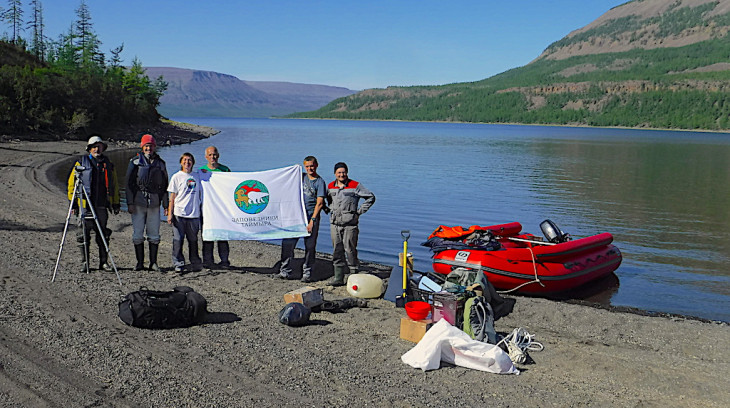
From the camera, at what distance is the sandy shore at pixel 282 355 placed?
5.78 meters

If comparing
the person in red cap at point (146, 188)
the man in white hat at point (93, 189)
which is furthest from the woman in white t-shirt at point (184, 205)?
the man in white hat at point (93, 189)

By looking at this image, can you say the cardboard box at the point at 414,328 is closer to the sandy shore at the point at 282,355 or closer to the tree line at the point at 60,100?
the sandy shore at the point at 282,355

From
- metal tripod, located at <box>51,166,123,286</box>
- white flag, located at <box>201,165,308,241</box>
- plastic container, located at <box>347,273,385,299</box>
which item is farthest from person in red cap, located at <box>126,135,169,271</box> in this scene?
plastic container, located at <box>347,273,385,299</box>

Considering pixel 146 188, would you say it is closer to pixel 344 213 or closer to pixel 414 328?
pixel 344 213

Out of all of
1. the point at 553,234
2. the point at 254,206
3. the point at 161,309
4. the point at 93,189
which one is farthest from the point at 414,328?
the point at 553,234

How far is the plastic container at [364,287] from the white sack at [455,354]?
8.84ft

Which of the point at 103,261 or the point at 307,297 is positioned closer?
the point at 307,297

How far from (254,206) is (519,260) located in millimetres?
4810

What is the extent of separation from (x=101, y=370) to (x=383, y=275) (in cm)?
627

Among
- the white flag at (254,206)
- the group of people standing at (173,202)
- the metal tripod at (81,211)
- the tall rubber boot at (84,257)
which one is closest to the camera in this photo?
the metal tripod at (81,211)

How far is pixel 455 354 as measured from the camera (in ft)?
22.1

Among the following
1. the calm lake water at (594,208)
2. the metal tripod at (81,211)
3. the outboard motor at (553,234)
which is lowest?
the calm lake water at (594,208)

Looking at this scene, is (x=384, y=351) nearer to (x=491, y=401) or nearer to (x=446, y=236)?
(x=491, y=401)

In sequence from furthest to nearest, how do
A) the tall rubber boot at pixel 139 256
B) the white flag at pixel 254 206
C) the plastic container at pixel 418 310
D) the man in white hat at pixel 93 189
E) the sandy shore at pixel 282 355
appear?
the white flag at pixel 254 206 < the tall rubber boot at pixel 139 256 < the man in white hat at pixel 93 189 < the plastic container at pixel 418 310 < the sandy shore at pixel 282 355
